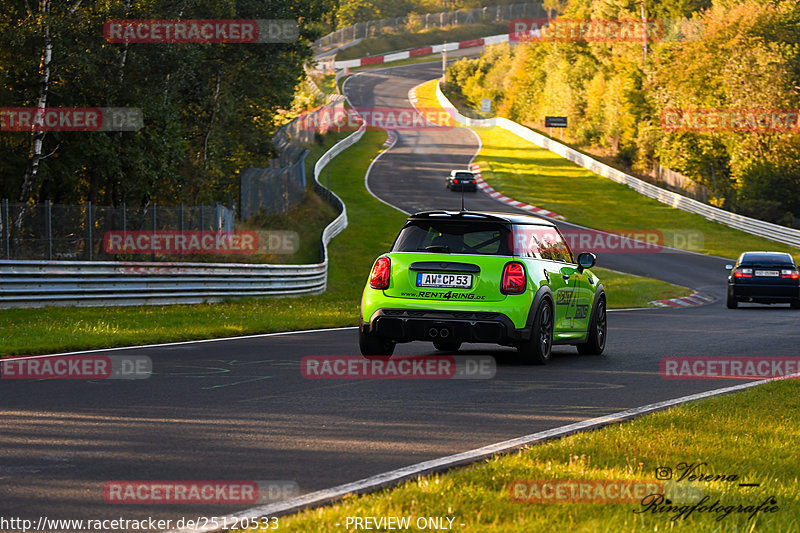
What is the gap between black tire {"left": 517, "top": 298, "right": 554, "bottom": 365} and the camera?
12.2m

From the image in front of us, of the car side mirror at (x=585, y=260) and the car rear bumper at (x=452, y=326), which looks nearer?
the car rear bumper at (x=452, y=326)

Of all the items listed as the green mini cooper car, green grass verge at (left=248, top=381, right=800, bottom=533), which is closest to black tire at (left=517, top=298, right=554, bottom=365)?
the green mini cooper car

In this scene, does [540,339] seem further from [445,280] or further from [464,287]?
[445,280]

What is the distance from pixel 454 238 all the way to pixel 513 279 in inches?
34.5

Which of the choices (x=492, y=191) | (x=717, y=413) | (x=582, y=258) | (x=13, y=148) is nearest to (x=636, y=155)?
(x=492, y=191)

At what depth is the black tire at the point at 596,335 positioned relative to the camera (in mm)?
14227

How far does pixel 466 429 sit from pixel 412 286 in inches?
160

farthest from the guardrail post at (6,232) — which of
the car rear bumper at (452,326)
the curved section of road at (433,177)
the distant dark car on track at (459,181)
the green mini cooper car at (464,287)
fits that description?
the distant dark car on track at (459,181)

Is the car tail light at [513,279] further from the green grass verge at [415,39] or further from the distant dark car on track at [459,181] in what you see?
the green grass verge at [415,39]

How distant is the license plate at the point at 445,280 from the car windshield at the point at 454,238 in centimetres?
35

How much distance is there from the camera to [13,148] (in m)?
24.4

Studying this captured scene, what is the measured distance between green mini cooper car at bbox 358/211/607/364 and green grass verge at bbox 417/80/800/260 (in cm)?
3053

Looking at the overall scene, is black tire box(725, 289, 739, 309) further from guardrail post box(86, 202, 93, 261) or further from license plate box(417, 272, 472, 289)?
license plate box(417, 272, 472, 289)

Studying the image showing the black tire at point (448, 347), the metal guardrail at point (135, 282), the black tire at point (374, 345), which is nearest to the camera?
the black tire at point (374, 345)
